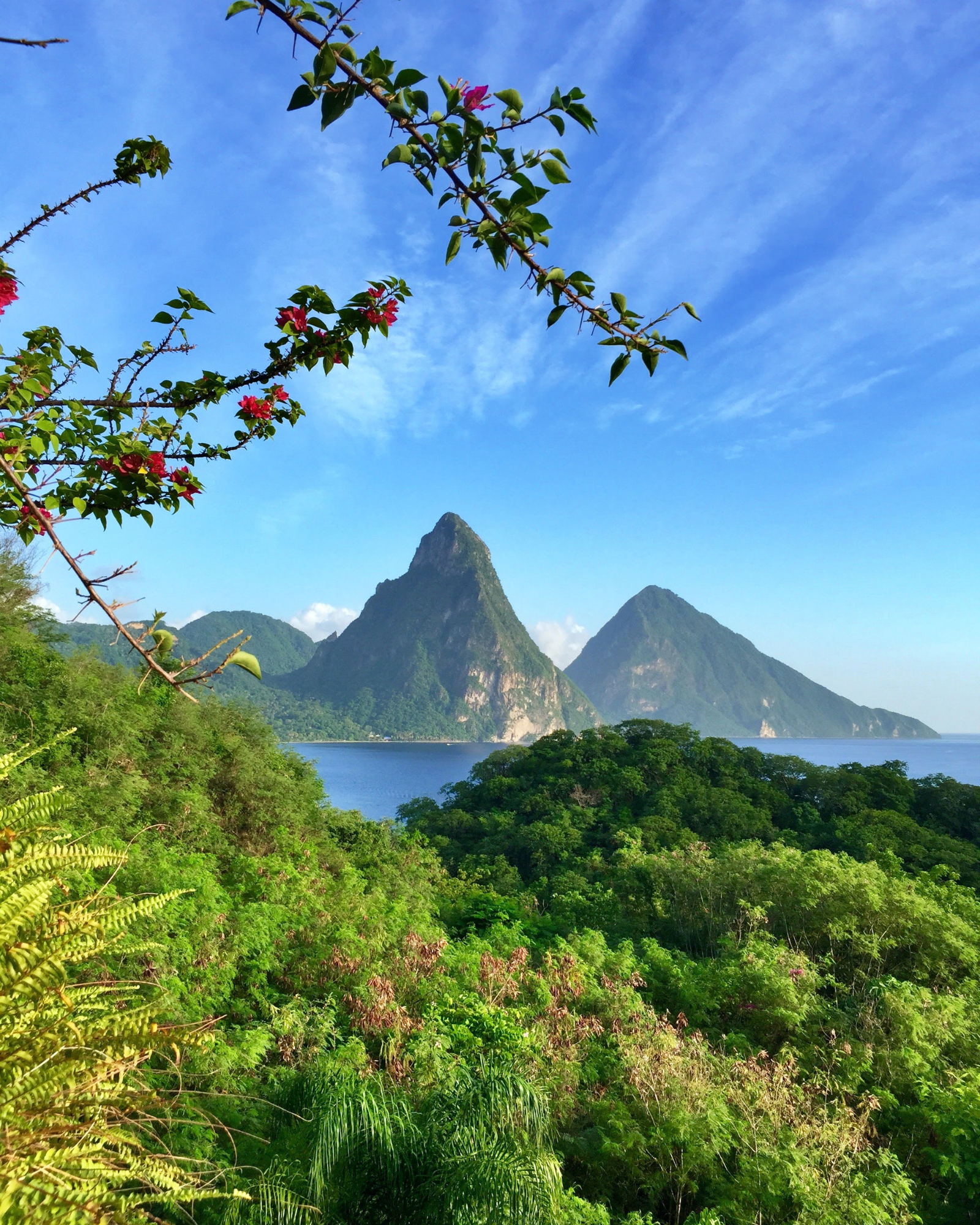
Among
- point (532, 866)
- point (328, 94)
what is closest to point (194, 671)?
point (328, 94)

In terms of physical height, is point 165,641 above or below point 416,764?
above

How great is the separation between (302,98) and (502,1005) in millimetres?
6979

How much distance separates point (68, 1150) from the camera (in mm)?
737

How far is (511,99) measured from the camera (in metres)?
0.83

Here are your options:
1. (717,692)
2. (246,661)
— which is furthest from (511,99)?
(717,692)

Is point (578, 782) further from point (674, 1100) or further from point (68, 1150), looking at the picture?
point (68, 1150)

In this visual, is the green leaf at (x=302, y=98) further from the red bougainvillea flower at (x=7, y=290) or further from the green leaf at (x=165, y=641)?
the red bougainvillea flower at (x=7, y=290)

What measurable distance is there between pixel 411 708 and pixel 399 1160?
360 feet

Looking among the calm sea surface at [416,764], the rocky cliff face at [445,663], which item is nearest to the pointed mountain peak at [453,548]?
the rocky cliff face at [445,663]

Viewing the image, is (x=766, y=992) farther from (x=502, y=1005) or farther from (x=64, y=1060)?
(x=64, y=1060)

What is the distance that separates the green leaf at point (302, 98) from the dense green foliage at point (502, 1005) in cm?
117

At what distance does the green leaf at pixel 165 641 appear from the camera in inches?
42.7

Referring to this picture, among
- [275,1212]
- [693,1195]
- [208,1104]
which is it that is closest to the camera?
[275,1212]

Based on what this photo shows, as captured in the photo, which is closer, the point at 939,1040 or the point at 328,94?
the point at 328,94
